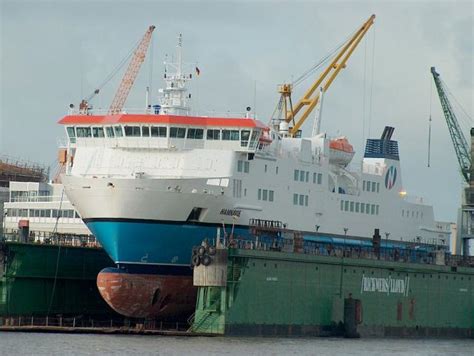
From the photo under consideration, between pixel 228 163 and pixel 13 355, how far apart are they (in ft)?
62.8

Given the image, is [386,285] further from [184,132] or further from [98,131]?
[98,131]

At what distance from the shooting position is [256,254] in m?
70.9

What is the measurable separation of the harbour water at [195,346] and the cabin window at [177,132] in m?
10.9

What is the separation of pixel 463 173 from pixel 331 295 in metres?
25.6

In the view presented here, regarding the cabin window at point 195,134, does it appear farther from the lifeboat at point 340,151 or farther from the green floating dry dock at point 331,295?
the lifeboat at point 340,151

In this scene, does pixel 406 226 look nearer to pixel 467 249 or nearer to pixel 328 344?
pixel 467 249

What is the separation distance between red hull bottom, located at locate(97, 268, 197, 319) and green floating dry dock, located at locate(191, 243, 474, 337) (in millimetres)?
3548

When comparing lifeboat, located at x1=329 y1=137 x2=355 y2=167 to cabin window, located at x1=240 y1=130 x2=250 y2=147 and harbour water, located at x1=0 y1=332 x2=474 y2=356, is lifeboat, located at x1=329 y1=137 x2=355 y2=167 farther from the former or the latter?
harbour water, located at x1=0 y1=332 x2=474 y2=356

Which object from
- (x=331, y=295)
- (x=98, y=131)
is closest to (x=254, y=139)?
(x=98, y=131)

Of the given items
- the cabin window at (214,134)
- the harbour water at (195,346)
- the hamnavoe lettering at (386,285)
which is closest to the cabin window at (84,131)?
the cabin window at (214,134)

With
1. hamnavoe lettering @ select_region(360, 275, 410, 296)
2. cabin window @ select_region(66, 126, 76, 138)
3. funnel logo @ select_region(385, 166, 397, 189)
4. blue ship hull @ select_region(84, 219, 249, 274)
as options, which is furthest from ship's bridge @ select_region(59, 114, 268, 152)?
funnel logo @ select_region(385, 166, 397, 189)

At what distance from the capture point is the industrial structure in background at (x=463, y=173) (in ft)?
319

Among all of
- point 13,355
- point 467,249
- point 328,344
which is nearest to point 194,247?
point 328,344

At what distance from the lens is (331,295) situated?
76.0 metres
